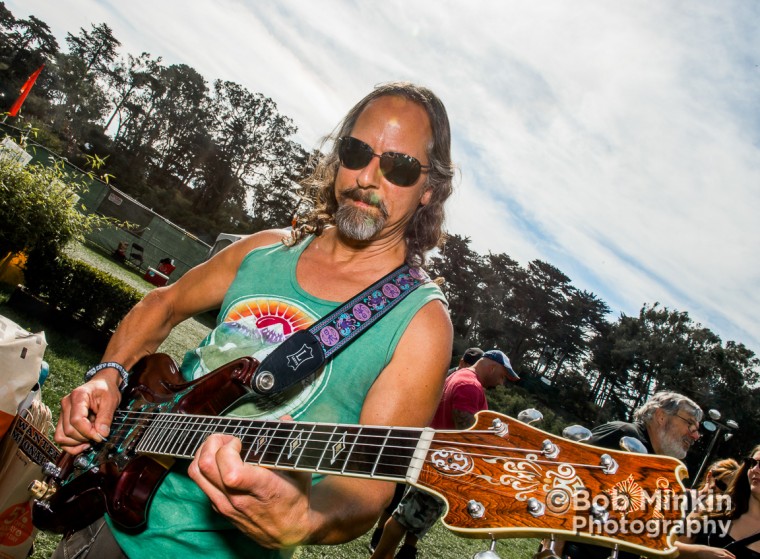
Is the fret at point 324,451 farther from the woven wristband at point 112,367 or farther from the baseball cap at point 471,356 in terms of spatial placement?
the baseball cap at point 471,356

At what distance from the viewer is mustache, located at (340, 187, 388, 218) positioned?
87.6 inches

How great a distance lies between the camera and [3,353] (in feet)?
9.71

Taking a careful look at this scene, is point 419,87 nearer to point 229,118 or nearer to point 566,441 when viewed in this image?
point 566,441

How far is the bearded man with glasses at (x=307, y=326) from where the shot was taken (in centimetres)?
135

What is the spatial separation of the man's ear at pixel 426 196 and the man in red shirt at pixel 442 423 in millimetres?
2496

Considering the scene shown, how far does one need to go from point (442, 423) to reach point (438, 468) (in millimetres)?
5383

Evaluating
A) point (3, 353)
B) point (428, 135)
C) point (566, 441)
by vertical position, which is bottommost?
point (3, 353)

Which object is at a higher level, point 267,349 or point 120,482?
point 267,349

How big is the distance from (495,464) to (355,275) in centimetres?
115

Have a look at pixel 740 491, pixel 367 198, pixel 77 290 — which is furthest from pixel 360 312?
pixel 77 290

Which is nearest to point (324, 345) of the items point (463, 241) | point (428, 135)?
point (428, 135)

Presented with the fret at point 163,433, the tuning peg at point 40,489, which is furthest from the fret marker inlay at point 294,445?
the tuning peg at point 40,489

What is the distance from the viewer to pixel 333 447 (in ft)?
4.63

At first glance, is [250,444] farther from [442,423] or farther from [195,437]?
[442,423]
